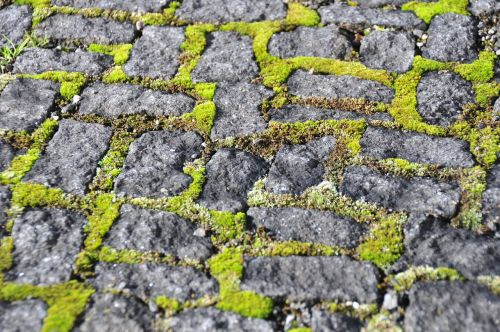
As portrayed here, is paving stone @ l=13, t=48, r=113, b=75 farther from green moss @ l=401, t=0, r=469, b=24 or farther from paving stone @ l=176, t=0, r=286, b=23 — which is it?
green moss @ l=401, t=0, r=469, b=24

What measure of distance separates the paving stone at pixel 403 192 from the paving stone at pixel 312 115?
585mm

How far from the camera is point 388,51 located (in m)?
5.17

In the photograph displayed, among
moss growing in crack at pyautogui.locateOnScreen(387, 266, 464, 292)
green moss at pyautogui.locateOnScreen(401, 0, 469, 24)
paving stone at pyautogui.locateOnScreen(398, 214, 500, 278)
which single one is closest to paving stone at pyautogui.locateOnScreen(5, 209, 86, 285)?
moss growing in crack at pyautogui.locateOnScreen(387, 266, 464, 292)

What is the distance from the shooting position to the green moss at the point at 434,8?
5.45 m

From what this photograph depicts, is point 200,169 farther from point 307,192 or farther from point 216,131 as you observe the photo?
point 307,192

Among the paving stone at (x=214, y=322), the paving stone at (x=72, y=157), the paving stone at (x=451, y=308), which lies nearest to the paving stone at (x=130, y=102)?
the paving stone at (x=72, y=157)

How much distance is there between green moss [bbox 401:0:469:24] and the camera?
5.45 meters

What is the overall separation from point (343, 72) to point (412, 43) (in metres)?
0.67

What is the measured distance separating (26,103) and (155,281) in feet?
6.70

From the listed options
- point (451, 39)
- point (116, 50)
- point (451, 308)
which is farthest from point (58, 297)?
point (451, 39)

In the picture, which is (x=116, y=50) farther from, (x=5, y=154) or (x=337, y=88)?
(x=337, y=88)

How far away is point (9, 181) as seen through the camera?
4102 millimetres

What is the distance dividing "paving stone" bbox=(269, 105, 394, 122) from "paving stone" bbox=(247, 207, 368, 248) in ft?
3.07

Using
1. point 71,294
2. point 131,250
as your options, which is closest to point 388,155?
point 131,250
